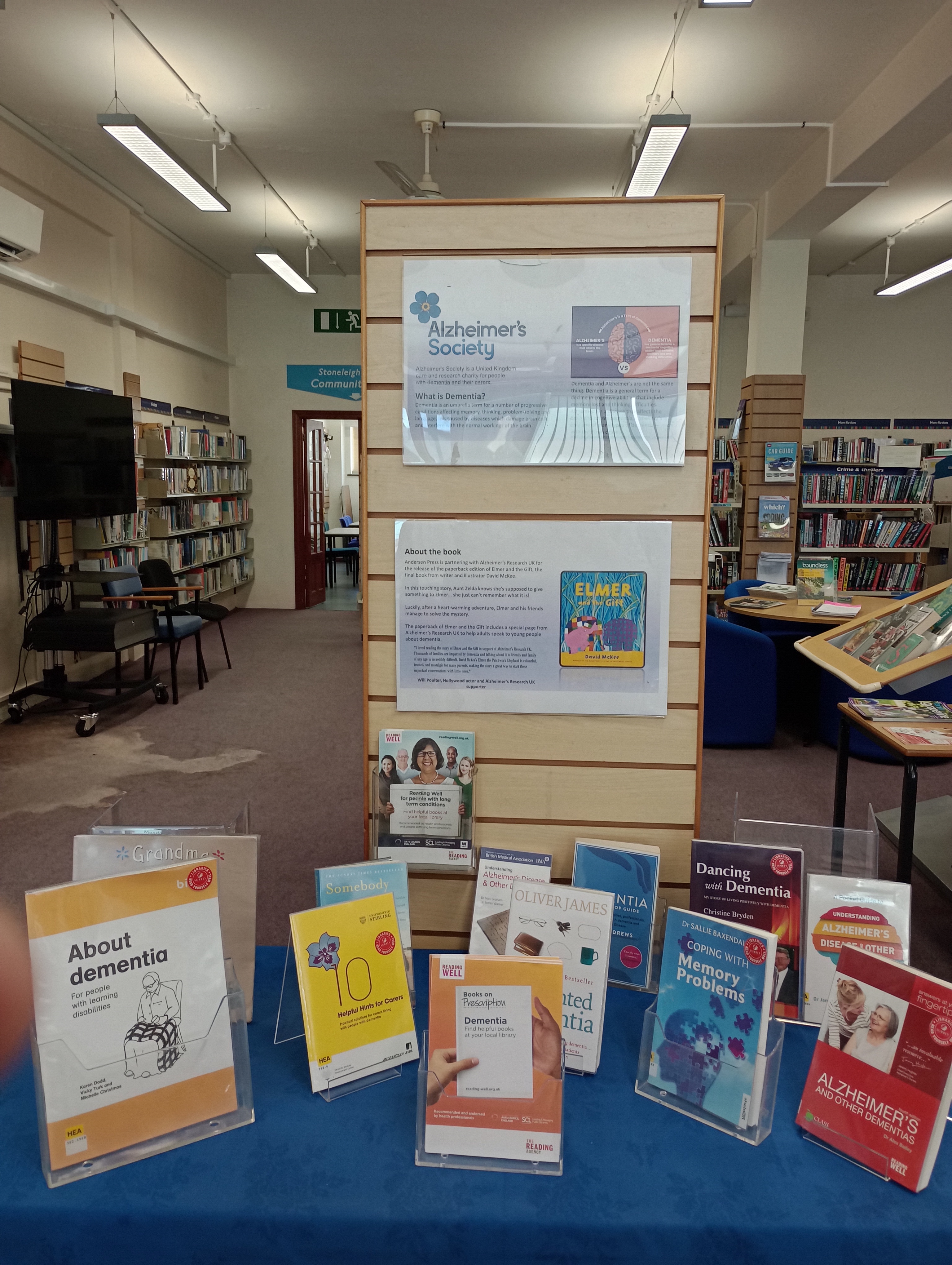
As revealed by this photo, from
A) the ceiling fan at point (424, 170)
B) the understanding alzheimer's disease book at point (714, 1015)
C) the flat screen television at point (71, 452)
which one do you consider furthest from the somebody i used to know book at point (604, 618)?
the ceiling fan at point (424, 170)

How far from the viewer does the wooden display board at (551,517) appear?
1.76 m

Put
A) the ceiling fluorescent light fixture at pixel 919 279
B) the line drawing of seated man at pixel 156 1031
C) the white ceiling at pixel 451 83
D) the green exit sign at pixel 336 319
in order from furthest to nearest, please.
Result: the green exit sign at pixel 336 319 < the ceiling fluorescent light fixture at pixel 919 279 < the white ceiling at pixel 451 83 < the line drawing of seated man at pixel 156 1031

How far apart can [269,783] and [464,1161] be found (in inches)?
134

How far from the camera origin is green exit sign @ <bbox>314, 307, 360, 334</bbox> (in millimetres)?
10555

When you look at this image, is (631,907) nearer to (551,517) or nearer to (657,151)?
(551,517)

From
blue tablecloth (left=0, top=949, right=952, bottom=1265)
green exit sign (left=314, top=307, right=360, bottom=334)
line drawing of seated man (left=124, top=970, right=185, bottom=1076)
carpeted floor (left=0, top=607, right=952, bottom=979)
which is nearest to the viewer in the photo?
blue tablecloth (left=0, top=949, right=952, bottom=1265)

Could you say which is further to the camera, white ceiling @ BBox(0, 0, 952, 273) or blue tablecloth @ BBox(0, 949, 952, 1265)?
white ceiling @ BBox(0, 0, 952, 273)

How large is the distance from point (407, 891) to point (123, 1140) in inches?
25.4

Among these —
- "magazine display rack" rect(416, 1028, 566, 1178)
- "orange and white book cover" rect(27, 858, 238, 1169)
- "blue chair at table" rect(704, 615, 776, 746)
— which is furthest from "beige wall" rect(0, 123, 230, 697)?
"magazine display rack" rect(416, 1028, 566, 1178)

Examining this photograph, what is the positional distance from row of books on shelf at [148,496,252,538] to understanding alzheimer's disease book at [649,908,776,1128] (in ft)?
24.8

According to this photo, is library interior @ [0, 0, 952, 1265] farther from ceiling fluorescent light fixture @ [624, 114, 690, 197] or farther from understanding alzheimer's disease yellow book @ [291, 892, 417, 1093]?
ceiling fluorescent light fixture @ [624, 114, 690, 197]

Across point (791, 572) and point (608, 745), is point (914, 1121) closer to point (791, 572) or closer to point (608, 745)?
point (608, 745)

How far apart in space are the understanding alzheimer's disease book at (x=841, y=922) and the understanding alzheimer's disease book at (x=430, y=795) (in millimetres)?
703

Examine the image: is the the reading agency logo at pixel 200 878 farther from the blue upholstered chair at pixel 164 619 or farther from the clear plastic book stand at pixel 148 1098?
the blue upholstered chair at pixel 164 619
